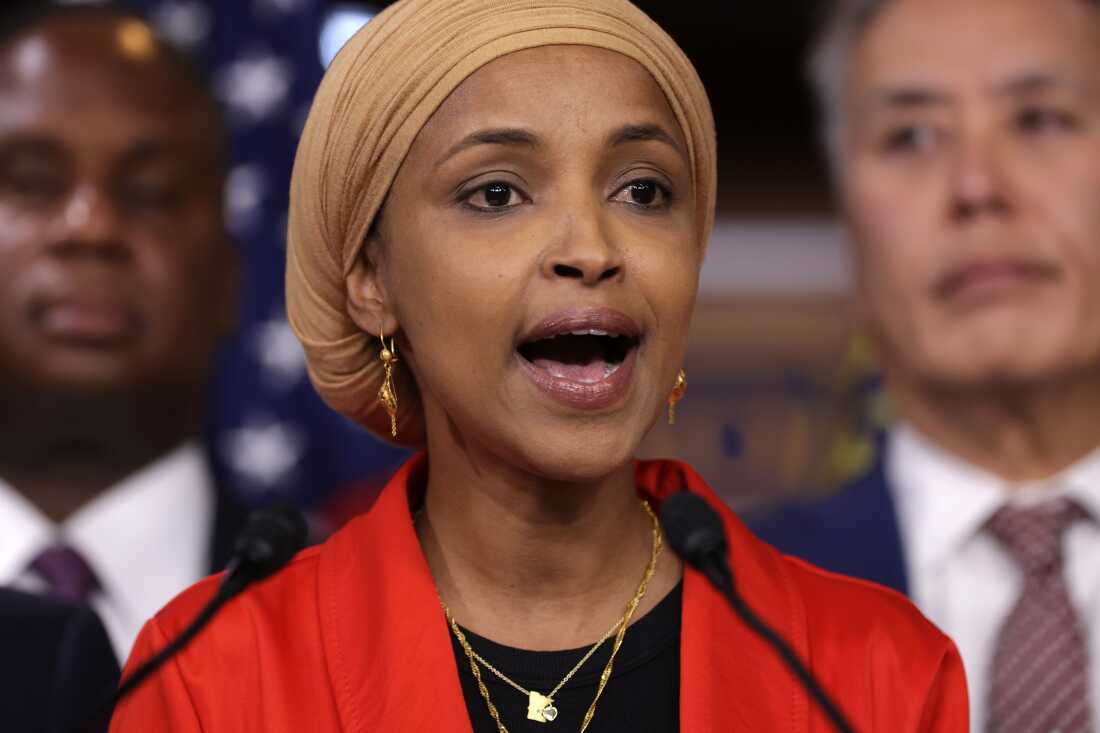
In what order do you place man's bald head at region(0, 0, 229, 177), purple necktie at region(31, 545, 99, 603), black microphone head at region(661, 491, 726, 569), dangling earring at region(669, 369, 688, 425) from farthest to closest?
1. man's bald head at region(0, 0, 229, 177)
2. purple necktie at region(31, 545, 99, 603)
3. dangling earring at region(669, 369, 688, 425)
4. black microphone head at region(661, 491, 726, 569)

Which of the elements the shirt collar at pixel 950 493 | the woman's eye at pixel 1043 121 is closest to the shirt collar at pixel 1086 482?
the shirt collar at pixel 950 493

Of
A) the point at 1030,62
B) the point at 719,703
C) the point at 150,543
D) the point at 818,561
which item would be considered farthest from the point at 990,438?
the point at 150,543

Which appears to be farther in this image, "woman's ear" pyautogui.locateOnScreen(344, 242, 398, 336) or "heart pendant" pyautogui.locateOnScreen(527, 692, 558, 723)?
"woman's ear" pyautogui.locateOnScreen(344, 242, 398, 336)

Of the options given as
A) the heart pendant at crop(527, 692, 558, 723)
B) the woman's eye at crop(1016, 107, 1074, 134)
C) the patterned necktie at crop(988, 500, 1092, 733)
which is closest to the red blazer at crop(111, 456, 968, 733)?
the heart pendant at crop(527, 692, 558, 723)

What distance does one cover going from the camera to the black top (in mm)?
1943

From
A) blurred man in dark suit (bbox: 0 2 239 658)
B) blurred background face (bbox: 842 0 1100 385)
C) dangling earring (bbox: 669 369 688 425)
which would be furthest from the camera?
blurred man in dark suit (bbox: 0 2 239 658)

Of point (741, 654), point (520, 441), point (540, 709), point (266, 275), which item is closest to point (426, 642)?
point (540, 709)

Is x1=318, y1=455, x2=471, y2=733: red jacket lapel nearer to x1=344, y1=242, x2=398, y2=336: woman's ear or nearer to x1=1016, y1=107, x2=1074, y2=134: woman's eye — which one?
x1=344, y1=242, x2=398, y2=336: woman's ear

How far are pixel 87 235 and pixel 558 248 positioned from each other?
1.83 meters

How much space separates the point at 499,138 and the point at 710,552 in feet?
1.80

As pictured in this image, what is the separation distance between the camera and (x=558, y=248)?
6.12ft

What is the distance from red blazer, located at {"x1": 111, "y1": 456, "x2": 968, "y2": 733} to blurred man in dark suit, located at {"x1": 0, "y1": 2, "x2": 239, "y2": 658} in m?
1.41

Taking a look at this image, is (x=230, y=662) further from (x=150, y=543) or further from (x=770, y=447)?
(x=770, y=447)

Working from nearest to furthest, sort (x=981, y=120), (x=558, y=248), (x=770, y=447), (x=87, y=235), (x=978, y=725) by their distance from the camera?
(x=558, y=248) < (x=978, y=725) < (x=981, y=120) < (x=87, y=235) < (x=770, y=447)
